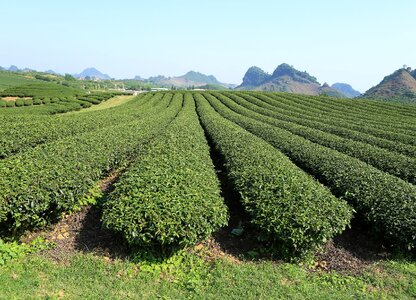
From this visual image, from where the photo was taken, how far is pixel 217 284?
6121 mm

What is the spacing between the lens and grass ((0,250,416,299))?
571cm

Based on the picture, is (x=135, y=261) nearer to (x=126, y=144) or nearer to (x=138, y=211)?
(x=138, y=211)

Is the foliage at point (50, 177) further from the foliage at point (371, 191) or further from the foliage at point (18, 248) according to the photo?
the foliage at point (371, 191)

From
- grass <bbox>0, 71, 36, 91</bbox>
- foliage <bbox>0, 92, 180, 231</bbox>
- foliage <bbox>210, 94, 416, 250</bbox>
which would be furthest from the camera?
grass <bbox>0, 71, 36, 91</bbox>

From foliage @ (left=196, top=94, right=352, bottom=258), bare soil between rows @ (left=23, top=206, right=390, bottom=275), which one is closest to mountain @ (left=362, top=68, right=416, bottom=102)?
foliage @ (left=196, top=94, right=352, bottom=258)

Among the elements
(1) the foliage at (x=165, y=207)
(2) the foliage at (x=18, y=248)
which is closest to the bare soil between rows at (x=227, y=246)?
(2) the foliage at (x=18, y=248)

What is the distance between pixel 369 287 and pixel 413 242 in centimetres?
177

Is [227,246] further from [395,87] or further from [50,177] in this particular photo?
[395,87]

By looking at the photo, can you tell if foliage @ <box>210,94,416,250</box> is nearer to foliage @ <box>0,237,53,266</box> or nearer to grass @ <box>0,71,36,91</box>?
foliage @ <box>0,237,53,266</box>

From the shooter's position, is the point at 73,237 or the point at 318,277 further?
the point at 73,237

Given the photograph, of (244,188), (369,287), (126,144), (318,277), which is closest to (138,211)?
(244,188)

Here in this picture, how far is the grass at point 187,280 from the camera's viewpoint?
18.7 feet

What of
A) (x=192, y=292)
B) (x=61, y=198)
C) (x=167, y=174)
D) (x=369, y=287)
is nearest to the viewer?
(x=192, y=292)

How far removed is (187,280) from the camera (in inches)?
245
